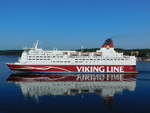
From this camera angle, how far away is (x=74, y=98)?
55.9 ft

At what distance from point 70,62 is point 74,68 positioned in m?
0.92

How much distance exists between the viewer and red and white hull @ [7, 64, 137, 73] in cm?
2969

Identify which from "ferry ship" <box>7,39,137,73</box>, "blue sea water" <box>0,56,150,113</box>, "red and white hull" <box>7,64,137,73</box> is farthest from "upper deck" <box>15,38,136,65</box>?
"blue sea water" <box>0,56,150,113</box>

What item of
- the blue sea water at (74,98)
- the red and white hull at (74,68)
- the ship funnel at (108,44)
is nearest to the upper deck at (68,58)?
the red and white hull at (74,68)

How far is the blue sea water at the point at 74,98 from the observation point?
14088 millimetres

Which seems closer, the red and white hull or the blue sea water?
the blue sea water

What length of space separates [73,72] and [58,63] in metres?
2.24

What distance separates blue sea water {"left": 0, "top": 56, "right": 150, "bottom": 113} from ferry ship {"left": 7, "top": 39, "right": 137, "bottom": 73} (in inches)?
267

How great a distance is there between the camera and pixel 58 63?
30.3 meters

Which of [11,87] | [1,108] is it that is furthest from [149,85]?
[1,108]

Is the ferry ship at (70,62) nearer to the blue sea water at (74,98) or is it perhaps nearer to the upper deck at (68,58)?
the upper deck at (68,58)

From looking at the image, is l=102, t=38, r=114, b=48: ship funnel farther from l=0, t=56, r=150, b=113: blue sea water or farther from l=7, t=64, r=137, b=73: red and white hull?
l=0, t=56, r=150, b=113: blue sea water

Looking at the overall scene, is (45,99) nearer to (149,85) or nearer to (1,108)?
(1,108)

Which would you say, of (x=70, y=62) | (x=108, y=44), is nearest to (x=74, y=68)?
(x=70, y=62)
